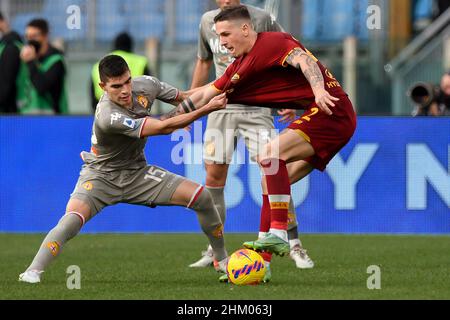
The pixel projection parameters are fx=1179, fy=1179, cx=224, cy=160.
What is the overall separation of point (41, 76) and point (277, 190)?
6.92 meters

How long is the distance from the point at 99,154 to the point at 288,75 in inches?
61.7

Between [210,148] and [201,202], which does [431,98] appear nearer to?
[210,148]

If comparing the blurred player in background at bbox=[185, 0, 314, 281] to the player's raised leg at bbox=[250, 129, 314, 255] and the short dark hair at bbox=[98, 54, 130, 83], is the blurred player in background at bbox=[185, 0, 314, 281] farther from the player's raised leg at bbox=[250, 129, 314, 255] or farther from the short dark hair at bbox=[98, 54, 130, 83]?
the short dark hair at bbox=[98, 54, 130, 83]

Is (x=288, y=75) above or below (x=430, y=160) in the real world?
above

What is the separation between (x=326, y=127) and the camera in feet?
28.7

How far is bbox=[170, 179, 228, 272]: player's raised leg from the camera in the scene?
8.90 meters

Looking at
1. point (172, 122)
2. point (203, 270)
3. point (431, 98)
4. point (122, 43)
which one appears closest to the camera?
point (172, 122)

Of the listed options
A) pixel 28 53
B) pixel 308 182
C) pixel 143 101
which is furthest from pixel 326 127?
pixel 28 53

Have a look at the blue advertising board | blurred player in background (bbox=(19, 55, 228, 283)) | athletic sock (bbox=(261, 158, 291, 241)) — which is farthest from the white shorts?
the blue advertising board

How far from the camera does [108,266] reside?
10.1 metres

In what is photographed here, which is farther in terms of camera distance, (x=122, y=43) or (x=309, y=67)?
(x=122, y=43)

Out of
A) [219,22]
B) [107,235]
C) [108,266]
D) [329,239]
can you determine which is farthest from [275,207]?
[107,235]

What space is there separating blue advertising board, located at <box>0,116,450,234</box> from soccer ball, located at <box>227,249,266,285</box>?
5.02m
